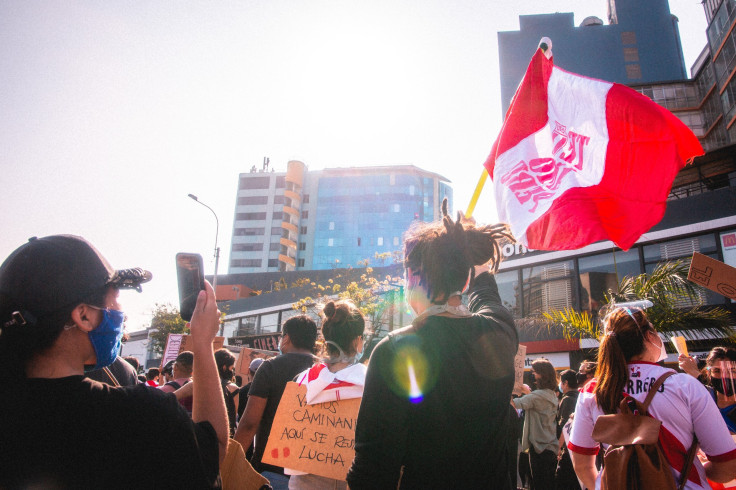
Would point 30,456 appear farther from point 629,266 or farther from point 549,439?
point 629,266

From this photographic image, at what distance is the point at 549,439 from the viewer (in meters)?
6.26

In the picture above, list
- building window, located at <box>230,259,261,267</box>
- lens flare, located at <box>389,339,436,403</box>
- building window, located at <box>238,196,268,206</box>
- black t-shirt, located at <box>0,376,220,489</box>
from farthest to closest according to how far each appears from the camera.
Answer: building window, located at <box>238,196,268,206</box> < building window, located at <box>230,259,261,267</box> < lens flare, located at <box>389,339,436,403</box> < black t-shirt, located at <box>0,376,220,489</box>

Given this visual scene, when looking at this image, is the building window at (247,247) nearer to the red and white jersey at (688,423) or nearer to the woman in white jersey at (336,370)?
the woman in white jersey at (336,370)

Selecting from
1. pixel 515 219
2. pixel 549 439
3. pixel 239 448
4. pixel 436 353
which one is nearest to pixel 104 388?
pixel 239 448

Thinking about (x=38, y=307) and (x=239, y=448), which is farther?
(x=239, y=448)

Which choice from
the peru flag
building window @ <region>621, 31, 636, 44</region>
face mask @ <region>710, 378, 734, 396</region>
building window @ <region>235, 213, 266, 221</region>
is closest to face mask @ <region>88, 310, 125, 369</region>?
the peru flag

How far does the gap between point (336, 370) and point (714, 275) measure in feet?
10.8

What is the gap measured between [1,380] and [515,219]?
13.7 feet

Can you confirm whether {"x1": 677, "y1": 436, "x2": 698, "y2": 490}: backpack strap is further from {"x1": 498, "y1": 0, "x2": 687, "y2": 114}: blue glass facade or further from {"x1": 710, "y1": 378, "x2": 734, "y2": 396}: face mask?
{"x1": 498, "y1": 0, "x2": 687, "y2": 114}: blue glass facade

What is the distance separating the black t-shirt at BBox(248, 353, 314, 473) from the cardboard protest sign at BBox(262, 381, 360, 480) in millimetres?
449

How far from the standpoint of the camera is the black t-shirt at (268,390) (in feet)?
10.1

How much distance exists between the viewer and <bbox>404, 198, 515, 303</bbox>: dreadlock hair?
1867mm

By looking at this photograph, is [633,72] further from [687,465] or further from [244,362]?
[687,465]

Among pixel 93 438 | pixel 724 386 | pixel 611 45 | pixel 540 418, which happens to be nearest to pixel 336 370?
pixel 93 438
